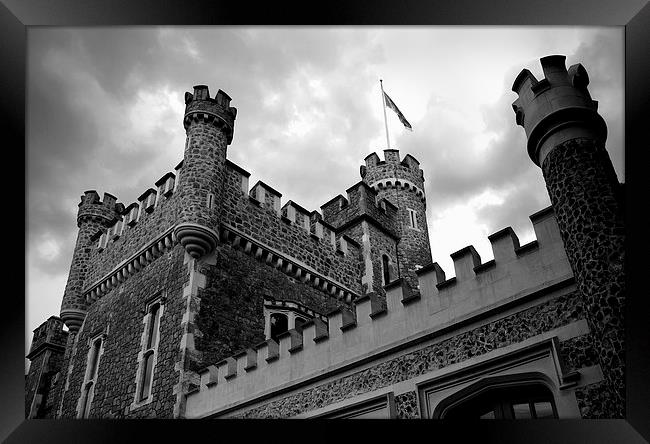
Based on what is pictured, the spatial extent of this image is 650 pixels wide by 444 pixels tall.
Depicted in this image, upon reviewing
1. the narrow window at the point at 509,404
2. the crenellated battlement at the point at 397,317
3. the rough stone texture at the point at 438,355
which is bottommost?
the narrow window at the point at 509,404

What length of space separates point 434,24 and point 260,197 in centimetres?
734

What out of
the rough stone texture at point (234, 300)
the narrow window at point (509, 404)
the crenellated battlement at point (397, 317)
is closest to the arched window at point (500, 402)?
the narrow window at point (509, 404)

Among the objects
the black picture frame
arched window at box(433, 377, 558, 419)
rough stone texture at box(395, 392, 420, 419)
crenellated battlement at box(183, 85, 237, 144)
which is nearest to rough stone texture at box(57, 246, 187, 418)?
crenellated battlement at box(183, 85, 237, 144)

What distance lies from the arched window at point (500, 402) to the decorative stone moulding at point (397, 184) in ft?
34.9

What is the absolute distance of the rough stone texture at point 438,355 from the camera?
539 centimetres

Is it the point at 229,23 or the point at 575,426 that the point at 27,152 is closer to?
the point at 229,23

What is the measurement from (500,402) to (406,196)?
34.8 feet

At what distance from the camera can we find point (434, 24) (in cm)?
432

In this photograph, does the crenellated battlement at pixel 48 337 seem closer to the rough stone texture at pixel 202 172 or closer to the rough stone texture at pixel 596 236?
the rough stone texture at pixel 202 172

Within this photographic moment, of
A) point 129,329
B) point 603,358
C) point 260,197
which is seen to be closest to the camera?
point 603,358

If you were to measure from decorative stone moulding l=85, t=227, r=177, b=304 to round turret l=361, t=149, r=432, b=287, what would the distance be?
21.0ft

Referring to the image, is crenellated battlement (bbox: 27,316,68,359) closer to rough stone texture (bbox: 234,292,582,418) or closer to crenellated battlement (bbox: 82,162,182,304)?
crenellated battlement (bbox: 82,162,182,304)

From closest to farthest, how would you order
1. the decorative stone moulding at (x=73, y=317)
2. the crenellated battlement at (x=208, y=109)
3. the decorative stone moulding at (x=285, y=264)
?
the decorative stone moulding at (x=285, y=264) → the crenellated battlement at (x=208, y=109) → the decorative stone moulding at (x=73, y=317)

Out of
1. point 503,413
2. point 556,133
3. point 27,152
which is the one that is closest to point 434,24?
point 556,133
